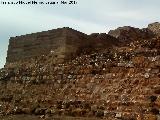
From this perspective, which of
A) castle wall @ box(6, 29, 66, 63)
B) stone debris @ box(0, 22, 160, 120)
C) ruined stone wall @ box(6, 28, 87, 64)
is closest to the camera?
stone debris @ box(0, 22, 160, 120)

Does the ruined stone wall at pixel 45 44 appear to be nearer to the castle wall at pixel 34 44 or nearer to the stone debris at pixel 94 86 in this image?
the castle wall at pixel 34 44

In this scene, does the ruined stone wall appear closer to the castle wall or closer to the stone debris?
the castle wall

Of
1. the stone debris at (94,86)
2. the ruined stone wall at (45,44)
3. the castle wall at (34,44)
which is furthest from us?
the castle wall at (34,44)

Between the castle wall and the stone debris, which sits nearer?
the stone debris

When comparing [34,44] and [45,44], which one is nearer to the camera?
[45,44]

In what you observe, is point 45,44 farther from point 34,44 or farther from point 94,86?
point 94,86

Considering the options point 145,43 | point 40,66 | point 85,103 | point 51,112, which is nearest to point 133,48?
point 145,43

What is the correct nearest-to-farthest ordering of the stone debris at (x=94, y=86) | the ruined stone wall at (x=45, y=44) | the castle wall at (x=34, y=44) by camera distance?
1. the stone debris at (x=94, y=86)
2. the ruined stone wall at (x=45, y=44)
3. the castle wall at (x=34, y=44)

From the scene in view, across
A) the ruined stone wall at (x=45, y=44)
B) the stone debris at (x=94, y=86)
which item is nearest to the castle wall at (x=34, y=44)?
the ruined stone wall at (x=45, y=44)

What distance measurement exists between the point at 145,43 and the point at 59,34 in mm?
3843

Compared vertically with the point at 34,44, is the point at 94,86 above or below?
below

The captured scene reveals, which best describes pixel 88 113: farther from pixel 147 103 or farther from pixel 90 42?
pixel 90 42

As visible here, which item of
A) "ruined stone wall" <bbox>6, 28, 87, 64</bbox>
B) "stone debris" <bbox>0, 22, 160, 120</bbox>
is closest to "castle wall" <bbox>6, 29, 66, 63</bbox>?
"ruined stone wall" <bbox>6, 28, 87, 64</bbox>

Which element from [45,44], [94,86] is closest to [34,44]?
[45,44]
